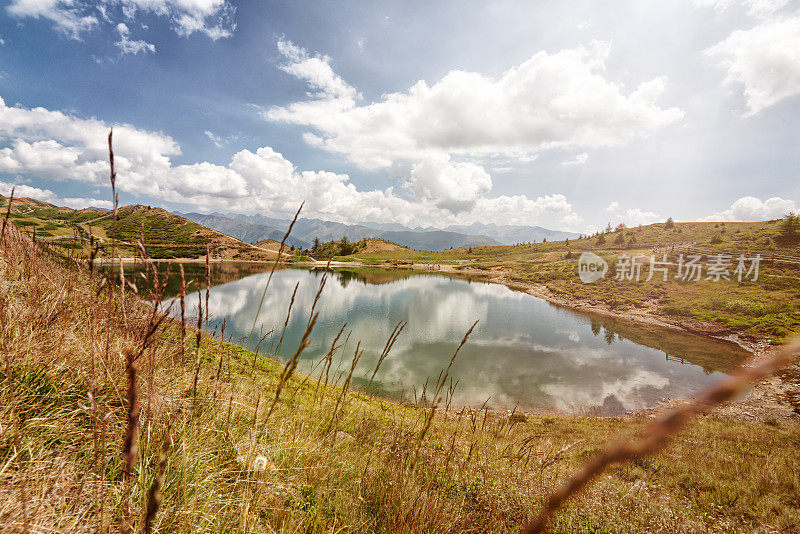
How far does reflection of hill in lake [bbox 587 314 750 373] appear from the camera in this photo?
26.2 meters

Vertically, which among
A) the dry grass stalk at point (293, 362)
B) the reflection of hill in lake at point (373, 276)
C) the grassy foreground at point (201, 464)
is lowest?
the reflection of hill in lake at point (373, 276)

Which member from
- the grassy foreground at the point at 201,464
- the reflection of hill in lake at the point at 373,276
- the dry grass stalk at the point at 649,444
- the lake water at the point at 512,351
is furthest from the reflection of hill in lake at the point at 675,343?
the reflection of hill in lake at the point at 373,276

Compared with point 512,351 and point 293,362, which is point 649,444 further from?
point 512,351

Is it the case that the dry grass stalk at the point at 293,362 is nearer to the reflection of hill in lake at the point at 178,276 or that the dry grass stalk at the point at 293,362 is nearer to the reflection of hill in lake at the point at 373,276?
the reflection of hill in lake at the point at 178,276

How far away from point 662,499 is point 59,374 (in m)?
9.39

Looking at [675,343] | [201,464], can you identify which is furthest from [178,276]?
[675,343]

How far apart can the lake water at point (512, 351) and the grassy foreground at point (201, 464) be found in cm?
520

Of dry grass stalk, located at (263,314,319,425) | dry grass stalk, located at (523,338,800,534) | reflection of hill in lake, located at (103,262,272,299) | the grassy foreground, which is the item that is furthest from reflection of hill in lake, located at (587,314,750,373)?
reflection of hill in lake, located at (103,262,272,299)

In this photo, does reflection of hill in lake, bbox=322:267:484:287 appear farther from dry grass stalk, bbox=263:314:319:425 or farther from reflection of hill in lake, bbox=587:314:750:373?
dry grass stalk, bbox=263:314:319:425

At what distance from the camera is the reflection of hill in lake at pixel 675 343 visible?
26.2m

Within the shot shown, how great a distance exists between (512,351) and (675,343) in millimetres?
16783

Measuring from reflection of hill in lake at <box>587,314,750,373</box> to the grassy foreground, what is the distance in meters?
24.8

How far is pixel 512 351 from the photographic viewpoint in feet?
91.8

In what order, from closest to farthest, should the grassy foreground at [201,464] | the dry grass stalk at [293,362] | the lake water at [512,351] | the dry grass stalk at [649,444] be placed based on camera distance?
the dry grass stalk at [649,444], the dry grass stalk at [293,362], the grassy foreground at [201,464], the lake water at [512,351]
